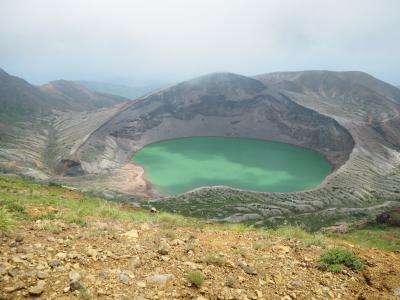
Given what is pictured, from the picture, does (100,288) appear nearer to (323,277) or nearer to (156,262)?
(156,262)

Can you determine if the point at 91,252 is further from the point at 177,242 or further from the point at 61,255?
the point at 177,242

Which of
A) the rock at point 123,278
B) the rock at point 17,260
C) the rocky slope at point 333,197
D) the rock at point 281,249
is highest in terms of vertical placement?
the rock at point 281,249

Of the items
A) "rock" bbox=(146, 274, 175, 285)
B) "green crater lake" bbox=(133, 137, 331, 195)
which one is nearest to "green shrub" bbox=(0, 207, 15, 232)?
"rock" bbox=(146, 274, 175, 285)

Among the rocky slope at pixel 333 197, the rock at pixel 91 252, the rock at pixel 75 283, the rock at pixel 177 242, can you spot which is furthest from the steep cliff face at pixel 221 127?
the rock at pixel 75 283

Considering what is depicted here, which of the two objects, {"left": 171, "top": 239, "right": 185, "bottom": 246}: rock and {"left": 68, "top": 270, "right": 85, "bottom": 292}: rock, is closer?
{"left": 68, "top": 270, "right": 85, "bottom": 292}: rock

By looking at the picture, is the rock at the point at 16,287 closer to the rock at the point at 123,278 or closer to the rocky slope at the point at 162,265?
the rocky slope at the point at 162,265

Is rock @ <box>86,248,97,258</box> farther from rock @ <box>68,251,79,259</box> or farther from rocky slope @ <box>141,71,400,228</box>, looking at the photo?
rocky slope @ <box>141,71,400,228</box>

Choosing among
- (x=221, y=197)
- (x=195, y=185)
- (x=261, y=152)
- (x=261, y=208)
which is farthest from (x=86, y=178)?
(x=261, y=152)
